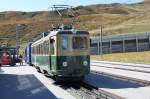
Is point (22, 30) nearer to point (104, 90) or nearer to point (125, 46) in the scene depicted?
point (125, 46)

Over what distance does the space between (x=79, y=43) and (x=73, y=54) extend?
2.45 ft

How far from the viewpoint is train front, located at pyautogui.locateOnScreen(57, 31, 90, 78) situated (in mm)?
24141

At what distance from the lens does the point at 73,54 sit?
79.9ft

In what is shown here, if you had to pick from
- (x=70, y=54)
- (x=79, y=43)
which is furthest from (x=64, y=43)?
(x=79, y=43)

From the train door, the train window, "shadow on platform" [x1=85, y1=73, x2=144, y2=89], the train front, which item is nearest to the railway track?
"shadow on platform" [x1=85, y1=73, x2=144, y2=89]

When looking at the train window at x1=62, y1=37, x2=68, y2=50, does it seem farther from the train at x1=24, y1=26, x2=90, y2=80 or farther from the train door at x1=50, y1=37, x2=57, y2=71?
the train door at x1=50, y1=37, x2=57, y2=71

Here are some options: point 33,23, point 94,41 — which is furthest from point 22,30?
point 94,41

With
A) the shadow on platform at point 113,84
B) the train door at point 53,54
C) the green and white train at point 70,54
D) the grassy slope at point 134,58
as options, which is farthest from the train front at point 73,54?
the grassy slope at point 134,58

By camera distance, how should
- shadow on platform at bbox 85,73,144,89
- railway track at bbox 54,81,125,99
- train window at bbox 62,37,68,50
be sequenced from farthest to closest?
train window at bbox 62,37,68,50 < shadow on platform at bbox 85,73,144,89 < railway track at bbox 54,81,125,99

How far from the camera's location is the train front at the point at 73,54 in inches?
950

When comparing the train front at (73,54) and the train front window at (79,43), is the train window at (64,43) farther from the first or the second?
the train front window at (79,43)

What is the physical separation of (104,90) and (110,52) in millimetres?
68354

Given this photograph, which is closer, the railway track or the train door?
the railway track

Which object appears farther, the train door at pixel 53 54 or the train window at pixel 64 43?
the train door at pixel 53 54
